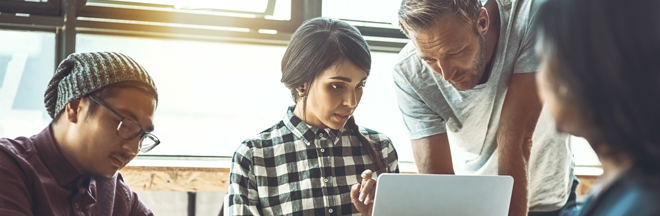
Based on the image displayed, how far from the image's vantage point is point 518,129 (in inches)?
62.2

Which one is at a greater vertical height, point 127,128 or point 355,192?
→ point 127,128

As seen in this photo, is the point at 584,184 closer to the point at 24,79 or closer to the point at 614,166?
the point at 614,166

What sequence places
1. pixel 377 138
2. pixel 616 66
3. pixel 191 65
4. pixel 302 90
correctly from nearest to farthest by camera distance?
pixel 616 66, pixel 302 90, pixel 377 138, pixel 191 65

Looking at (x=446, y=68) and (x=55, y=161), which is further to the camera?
(x=446, y=68)

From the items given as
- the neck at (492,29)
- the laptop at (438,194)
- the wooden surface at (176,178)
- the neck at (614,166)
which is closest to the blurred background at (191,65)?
the wooden surface at (176,178)

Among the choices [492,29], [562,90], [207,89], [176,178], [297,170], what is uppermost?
[562,90]

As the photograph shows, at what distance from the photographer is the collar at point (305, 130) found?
Answer: 1620 millimetres

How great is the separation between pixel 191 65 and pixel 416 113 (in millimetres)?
1163

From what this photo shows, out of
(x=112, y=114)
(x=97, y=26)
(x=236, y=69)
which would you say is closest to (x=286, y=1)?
(x=236, y=69)

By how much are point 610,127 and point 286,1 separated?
2148 mm

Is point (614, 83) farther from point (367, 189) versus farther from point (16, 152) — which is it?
point (16, 152)

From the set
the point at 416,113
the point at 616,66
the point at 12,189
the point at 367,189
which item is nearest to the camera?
the point at 616,66

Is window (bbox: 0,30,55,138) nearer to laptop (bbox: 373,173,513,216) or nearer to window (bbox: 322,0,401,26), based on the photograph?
window (bbox: 322,0,401,26)

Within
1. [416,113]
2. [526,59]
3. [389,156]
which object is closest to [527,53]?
[526,59]
